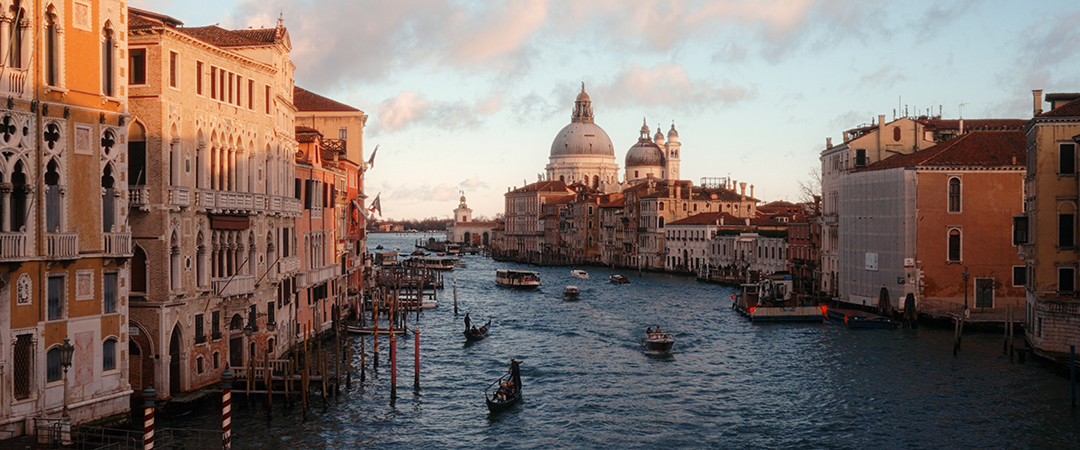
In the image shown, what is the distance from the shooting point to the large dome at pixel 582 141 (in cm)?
13350

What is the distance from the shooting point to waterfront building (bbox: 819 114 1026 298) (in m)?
43.5

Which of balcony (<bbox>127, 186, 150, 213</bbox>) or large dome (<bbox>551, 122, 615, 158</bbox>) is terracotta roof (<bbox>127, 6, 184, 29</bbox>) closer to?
balcony (<bbox>127, 186, 150, 213</bbox>)

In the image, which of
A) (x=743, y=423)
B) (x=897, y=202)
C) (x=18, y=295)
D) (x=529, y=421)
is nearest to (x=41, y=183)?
(x=18, y=295)

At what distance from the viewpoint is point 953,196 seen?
37656 millimetres

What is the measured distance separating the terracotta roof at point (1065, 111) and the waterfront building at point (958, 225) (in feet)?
33.3

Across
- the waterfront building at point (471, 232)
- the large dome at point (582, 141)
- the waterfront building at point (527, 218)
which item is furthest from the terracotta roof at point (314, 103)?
the waterfront building at point (471, 232)

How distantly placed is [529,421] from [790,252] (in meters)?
39.2

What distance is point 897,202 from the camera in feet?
128

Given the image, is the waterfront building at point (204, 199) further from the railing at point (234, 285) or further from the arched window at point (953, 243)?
the arched window at point (953, 243)

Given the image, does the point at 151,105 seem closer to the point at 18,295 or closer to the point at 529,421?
the point at 18,295

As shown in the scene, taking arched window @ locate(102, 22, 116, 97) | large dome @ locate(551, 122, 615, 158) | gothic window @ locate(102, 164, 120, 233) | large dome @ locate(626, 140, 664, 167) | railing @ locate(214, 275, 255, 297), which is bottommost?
railing @ locate(214, 275, 255, 297)

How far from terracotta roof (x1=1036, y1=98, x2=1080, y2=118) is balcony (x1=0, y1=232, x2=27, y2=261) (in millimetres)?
23346

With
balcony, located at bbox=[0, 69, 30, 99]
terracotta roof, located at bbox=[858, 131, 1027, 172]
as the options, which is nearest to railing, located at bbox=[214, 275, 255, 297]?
balcony, located at bbox=[0, 69, 30, 99]

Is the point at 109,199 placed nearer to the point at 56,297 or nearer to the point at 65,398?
the point at 56,297
